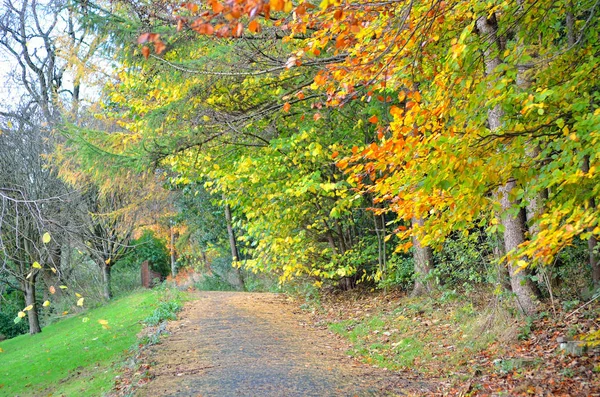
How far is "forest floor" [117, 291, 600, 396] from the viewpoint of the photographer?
616 centimetres

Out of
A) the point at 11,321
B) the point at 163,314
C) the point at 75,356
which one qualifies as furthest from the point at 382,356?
the point at 11,321

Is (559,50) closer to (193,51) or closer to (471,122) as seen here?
(471,122)

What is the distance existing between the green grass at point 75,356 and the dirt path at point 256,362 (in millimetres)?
1043

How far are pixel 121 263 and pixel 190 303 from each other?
10.9m

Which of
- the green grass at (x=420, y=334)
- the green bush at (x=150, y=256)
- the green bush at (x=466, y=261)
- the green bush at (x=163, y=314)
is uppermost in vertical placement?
the green bush at (x=150, y=256)

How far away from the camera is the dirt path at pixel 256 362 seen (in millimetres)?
6789

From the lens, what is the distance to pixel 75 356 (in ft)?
40.9

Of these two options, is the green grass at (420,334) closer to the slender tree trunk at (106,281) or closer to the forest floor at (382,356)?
the forest floor at (382,356)

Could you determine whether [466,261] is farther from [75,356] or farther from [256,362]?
[75,356]

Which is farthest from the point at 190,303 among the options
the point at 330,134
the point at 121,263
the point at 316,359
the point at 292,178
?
the point at 121,263

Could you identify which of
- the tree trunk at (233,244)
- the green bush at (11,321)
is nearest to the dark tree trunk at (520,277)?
the tree trunk at (233,244)

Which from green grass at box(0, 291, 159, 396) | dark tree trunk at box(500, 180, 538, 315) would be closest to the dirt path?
green grass at box(0, 291, 159, 396)

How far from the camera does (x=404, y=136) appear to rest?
5.88 m

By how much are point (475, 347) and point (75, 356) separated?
887 cm
